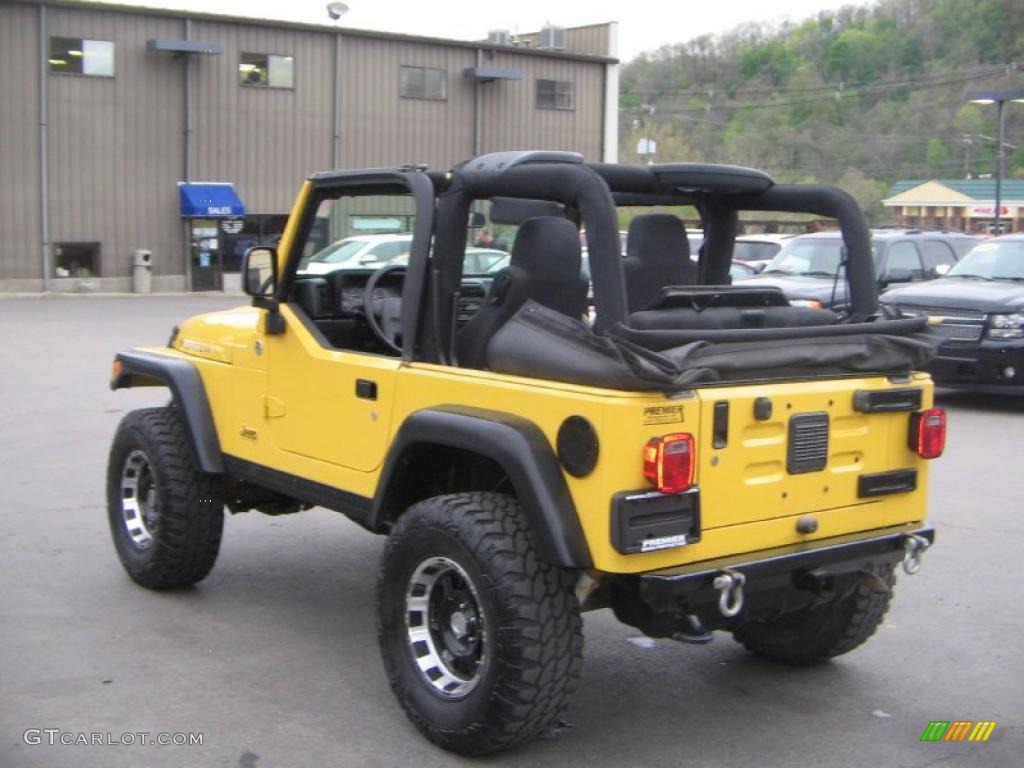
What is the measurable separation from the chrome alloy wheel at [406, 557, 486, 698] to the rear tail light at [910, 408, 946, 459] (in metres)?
1.83

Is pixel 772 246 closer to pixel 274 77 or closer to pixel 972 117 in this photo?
pixel 274 77

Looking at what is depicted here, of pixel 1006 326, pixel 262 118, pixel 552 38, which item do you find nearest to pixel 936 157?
pixel 552 38

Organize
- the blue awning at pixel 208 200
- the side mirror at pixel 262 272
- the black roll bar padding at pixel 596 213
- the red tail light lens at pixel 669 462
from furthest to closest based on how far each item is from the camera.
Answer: the blue awning at pixel 208 200, the side mirror at pixel 262 272, the black roll bar padding at pixel 596 213, the red tail light lens at pixel 669 462

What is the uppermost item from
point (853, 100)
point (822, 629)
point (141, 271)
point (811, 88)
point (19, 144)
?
point (811, 88)

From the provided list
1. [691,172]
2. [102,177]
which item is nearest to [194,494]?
[691,172]

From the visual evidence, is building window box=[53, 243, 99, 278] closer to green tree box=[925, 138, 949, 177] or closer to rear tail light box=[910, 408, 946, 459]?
rear tail light box=[910, 408, 946, 459]

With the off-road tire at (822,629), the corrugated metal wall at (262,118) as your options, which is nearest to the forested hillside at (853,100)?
the corrugated metal wall at (262,118)

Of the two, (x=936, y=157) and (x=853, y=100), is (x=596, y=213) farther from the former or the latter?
(x=936, y=157)

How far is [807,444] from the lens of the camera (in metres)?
4.66

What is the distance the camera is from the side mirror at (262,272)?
5.92 m

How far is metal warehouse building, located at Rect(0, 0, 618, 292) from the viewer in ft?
107

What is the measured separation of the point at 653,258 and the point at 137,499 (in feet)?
9.79

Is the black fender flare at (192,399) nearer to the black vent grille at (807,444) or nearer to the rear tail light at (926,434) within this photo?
the black vent grille at (807,444)

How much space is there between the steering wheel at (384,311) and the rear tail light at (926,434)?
2.13m
